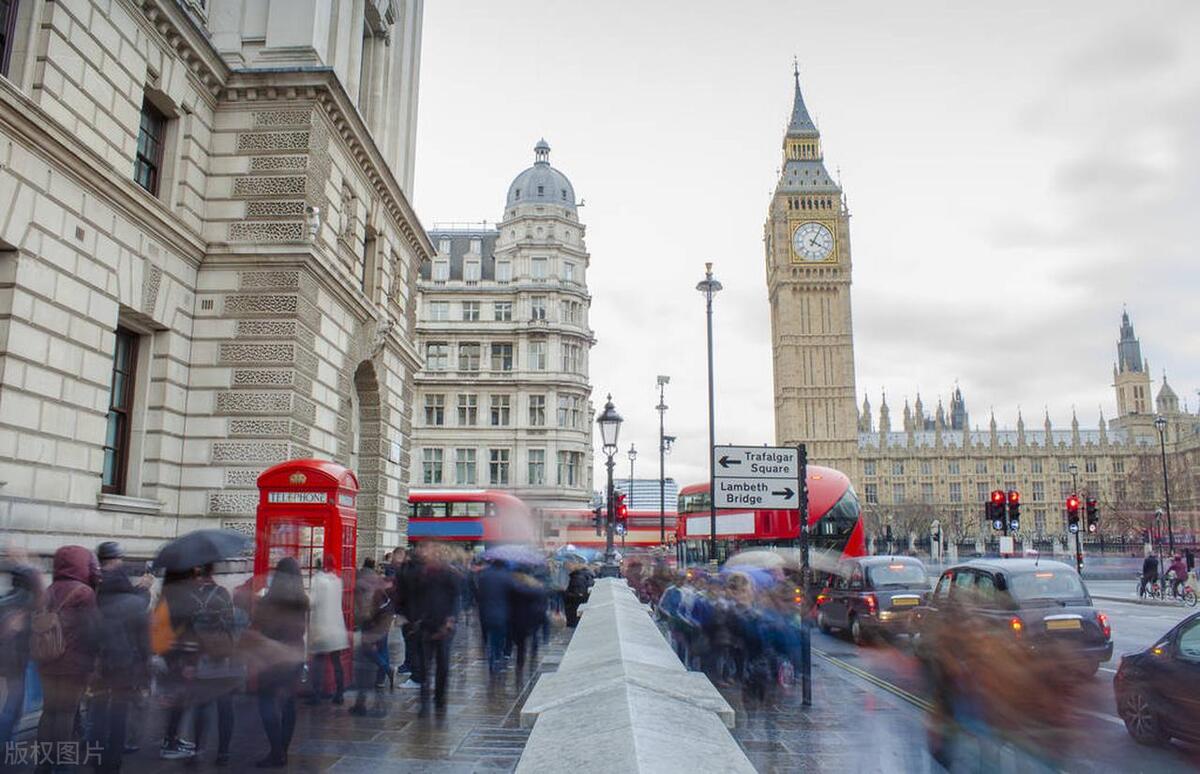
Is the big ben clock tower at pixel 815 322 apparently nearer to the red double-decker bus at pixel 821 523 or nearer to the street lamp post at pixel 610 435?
the red double-decker bus at pixel 821 523

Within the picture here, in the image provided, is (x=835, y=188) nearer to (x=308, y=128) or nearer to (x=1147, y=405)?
(x=1147, y=405)

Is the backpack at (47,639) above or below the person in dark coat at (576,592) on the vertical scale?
above

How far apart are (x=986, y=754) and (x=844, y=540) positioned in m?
22.2

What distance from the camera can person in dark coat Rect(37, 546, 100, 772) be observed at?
5918 mm

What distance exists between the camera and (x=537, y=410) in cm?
5634

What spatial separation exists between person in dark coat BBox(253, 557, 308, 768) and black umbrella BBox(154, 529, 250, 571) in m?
0.52

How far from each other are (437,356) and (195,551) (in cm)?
5156

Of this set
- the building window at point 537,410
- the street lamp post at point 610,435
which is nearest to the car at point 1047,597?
the street lamp post at point 610,435

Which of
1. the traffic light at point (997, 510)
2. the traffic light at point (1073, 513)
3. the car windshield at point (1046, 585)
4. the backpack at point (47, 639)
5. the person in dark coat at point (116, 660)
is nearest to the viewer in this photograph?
the backpack at point (47, 639)

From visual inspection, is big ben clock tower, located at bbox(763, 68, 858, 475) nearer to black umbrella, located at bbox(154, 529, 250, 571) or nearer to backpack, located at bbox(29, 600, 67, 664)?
black umbrella, located at bbox(154, 529, 250, 571)

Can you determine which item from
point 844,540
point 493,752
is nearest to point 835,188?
point 844,540

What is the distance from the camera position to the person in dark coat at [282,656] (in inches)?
264

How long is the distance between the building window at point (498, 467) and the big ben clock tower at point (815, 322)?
7169cm

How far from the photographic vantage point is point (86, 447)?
1184 centimetres
